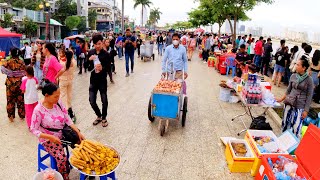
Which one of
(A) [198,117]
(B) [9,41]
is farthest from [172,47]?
(B) [9,41]

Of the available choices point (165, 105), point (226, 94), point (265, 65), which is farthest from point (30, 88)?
point (265, 65)

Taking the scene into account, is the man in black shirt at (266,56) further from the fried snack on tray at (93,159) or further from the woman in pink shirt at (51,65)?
the fried snack on tray at (93,159)

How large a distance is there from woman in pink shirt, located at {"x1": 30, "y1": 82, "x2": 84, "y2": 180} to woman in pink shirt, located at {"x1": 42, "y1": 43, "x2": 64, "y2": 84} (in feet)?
8.48

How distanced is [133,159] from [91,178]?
36.5 inches

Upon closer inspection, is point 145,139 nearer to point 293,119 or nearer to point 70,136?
point 70,136

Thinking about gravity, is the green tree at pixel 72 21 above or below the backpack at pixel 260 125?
above

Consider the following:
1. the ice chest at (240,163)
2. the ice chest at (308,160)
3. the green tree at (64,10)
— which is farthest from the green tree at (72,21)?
the ice chest at (308,160)

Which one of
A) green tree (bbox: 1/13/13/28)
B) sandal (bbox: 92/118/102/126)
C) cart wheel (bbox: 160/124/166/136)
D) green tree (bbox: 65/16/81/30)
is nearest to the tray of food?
cart wheel (bbox: 160/124/166/136)

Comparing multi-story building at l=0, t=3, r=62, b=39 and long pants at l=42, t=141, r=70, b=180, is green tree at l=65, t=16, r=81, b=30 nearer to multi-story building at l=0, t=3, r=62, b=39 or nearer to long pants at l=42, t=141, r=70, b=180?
multi-story building at l=0, t=3, r=62, b=39

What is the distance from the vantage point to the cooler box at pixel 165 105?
5.34m

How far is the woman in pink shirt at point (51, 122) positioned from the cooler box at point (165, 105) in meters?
2.12

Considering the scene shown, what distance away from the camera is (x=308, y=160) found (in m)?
3.58

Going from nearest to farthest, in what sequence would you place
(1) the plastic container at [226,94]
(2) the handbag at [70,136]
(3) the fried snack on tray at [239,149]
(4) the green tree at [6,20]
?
(2) the handbag at [70,136]
(3) the fried snack on tray at [239,149]
(1) the plastic container at [226,94]
(4) the green tree at [6,20]

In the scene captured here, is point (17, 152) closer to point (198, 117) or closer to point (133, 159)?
point (133, 159)
